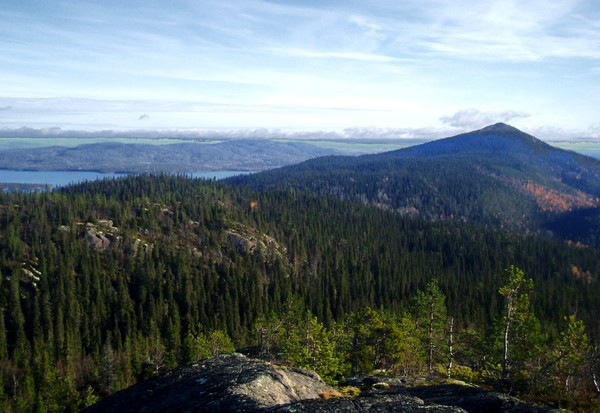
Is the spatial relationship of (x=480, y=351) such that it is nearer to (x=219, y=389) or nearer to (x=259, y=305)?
(x=219, y=389)

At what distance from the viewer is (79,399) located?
70812 millimetres

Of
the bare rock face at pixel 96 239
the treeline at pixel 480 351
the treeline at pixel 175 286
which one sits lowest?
the treeline at pixel 175 286

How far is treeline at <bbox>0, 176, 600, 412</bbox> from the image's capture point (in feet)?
278

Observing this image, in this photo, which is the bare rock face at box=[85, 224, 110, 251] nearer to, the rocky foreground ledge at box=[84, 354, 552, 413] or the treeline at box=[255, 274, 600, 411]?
the treeline at box=[255, 274, 600, 411]

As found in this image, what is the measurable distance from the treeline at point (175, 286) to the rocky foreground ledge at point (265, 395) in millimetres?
21840

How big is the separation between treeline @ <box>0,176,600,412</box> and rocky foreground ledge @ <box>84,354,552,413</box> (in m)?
21.8

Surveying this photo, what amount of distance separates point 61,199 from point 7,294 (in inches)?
3366

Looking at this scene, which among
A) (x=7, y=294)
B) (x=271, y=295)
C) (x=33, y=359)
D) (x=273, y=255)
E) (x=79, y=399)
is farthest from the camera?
(x=273, y=255)

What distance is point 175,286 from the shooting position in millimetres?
135500

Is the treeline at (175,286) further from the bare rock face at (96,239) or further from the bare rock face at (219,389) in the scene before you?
the bare rock face at (219,389)

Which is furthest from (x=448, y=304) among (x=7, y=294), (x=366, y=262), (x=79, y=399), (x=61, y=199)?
(x=61, y=199)

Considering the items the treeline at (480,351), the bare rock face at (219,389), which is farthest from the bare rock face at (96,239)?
the bare rock face at (219,389)

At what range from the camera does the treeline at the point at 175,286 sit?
278 ft

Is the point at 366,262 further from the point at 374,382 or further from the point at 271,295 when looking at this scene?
the point at 374,382
